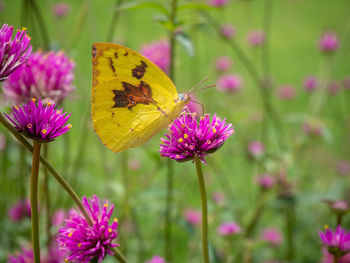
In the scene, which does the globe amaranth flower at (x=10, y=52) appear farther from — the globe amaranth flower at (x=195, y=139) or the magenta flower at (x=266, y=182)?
the magenta flower at (x=266, y=182)

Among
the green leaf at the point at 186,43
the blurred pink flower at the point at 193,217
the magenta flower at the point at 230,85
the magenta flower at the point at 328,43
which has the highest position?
the magenta flower at the point at 328,43

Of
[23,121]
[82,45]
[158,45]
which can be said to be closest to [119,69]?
[23,121]

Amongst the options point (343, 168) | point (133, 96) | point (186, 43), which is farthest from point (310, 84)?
point (133, 96)

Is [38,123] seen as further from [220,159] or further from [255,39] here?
[255,39]

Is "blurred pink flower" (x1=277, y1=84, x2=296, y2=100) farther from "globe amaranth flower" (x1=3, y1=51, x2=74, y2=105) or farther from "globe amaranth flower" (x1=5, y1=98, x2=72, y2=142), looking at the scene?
"globe amaranth flower" (x1=5, y1=98, x2=72, y2=142)

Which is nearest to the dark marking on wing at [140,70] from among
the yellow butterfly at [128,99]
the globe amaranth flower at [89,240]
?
the yellow butterfly at [128,99]

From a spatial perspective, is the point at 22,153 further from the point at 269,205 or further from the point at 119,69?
the point at 269,205
